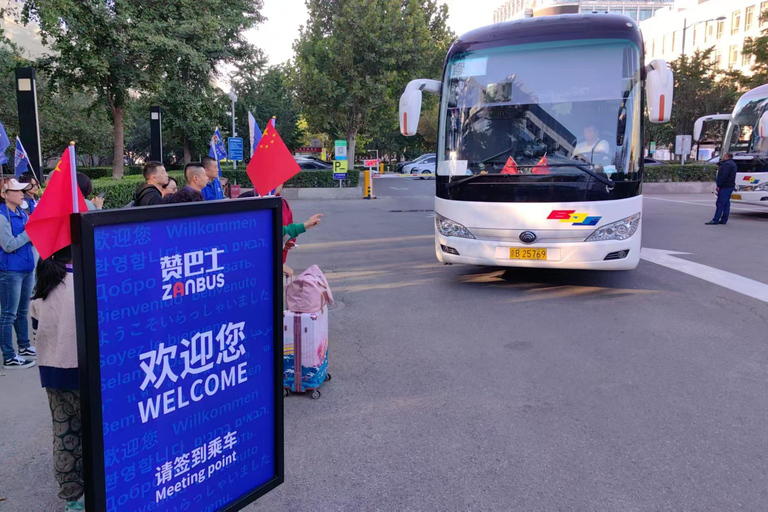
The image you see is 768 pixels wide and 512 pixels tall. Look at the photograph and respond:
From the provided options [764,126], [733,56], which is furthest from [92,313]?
[733,56]

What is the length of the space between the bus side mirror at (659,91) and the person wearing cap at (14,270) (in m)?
6.61

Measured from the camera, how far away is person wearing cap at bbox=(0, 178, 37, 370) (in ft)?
15.8

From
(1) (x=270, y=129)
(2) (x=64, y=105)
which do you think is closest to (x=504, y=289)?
(1) (x=270, y=129)

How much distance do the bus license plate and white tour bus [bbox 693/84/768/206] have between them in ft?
32.5

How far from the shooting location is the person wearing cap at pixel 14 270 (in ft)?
15.8

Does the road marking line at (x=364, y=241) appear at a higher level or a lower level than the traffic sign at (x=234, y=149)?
lower

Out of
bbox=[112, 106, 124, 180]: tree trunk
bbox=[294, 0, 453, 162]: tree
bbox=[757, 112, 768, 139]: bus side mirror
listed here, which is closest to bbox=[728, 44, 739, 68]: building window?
bbox=[294, 0, 453, 162]: tree

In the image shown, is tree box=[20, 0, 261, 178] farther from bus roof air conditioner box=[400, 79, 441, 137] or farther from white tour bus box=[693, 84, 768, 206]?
white tour bus box=[693, 84, 768, 206]

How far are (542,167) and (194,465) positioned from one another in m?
5.91

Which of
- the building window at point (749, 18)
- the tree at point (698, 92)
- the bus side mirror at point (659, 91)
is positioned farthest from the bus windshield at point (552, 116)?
the building window at point (749, 18)

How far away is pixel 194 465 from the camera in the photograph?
7.68 ft

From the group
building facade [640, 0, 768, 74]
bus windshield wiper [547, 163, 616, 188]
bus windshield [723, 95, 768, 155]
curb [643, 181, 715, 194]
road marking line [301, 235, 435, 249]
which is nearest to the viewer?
bus windshield wiper [547, 163, 616, 188]

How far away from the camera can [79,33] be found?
53.2ft

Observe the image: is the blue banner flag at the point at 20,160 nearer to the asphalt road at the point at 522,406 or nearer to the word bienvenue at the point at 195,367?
the asphalt road at the point at 522,406
